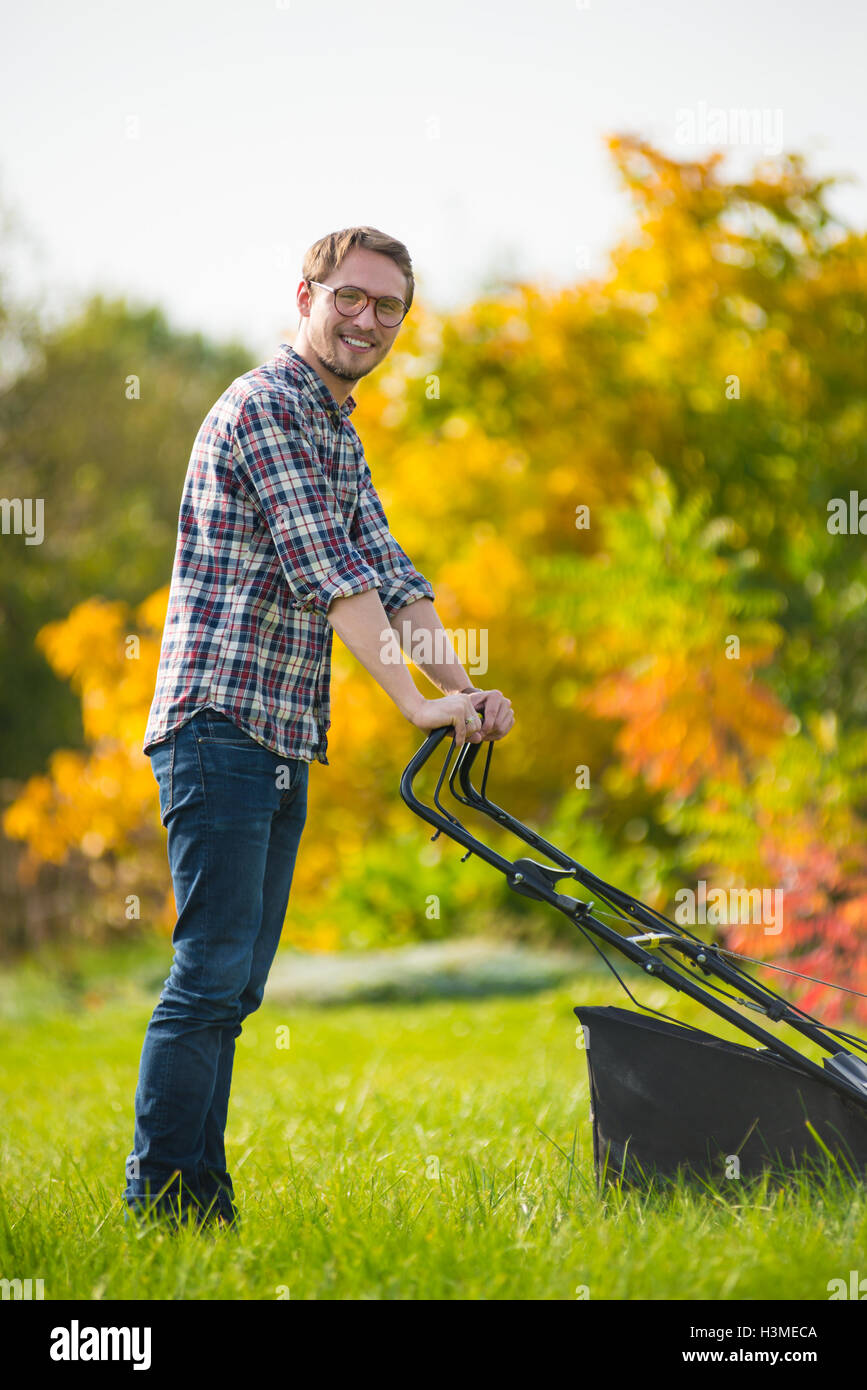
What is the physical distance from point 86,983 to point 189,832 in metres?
7.29

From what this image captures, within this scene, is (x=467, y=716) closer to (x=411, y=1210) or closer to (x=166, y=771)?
(x=166, y=771)

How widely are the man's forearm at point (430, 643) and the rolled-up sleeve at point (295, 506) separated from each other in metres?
0.33

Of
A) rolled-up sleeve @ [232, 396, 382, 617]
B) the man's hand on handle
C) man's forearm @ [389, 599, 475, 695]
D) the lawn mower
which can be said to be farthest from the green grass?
rolled-up sleeve @ [232, 396, 382, 617]

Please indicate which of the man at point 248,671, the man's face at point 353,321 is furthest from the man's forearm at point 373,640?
the man's face at point 353,321

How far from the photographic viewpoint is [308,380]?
8.02 ft

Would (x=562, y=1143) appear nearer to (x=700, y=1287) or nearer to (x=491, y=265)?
(x=700, y=1287)

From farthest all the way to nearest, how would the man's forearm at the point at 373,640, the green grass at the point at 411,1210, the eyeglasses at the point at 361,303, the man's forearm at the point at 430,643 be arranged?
1. the man's forearm at the point at 430,643
2. the eyeglasses at the point at 361,303
3. the man's forearm at the point at 373,640
4. the green grass at the point at 411,1210

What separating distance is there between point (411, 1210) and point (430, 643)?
1.12m

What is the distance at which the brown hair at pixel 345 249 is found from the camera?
7.75 feet

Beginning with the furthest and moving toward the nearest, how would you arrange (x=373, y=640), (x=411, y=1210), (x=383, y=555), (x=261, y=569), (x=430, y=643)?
(x=383, y=555), (x=430, y=643), (x=411, y=1210), (x=261, y=569), (x=373, y=640)

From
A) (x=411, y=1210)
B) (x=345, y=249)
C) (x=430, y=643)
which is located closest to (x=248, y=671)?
(x=430, y=643)

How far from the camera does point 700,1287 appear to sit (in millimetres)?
1965

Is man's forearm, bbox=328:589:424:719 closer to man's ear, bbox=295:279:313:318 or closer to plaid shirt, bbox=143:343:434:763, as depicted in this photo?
plaid shirt, bbox=143:343:434:763

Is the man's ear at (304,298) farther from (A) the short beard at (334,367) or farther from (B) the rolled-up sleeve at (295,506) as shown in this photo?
(B) the rolled-up sleeve at (295,506)
